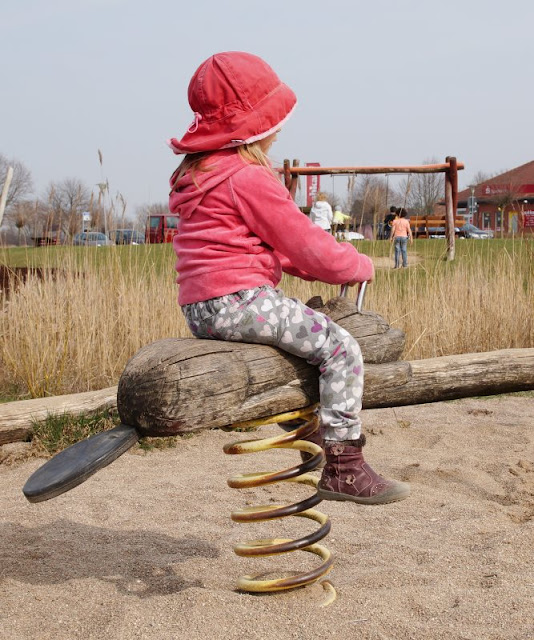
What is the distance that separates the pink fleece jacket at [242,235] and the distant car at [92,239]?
4011 mm

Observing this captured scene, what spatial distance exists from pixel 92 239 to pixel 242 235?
199 inches

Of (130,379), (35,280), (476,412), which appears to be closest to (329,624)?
(130,379)

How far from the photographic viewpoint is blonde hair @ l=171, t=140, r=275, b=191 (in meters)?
2.72

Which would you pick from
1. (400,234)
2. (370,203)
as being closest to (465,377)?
(370,203)

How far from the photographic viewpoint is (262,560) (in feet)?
11.3

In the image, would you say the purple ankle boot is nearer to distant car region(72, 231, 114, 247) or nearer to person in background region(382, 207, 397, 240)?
distant car region(72, 231, 114, 247)

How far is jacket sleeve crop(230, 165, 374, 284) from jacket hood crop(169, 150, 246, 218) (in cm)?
4

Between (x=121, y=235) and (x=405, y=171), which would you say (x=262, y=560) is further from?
(x=405, y=171)

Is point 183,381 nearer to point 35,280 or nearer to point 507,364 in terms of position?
point 507,364

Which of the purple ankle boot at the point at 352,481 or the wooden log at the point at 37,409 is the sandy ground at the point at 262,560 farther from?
the purple ankle boot at the point at 352,481

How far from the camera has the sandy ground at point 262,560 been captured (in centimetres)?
270

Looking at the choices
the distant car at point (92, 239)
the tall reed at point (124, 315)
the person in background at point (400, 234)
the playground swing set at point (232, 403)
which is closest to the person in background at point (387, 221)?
the person in background at point (400, 234)

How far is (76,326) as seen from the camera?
19.6 ft

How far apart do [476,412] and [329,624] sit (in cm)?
343
